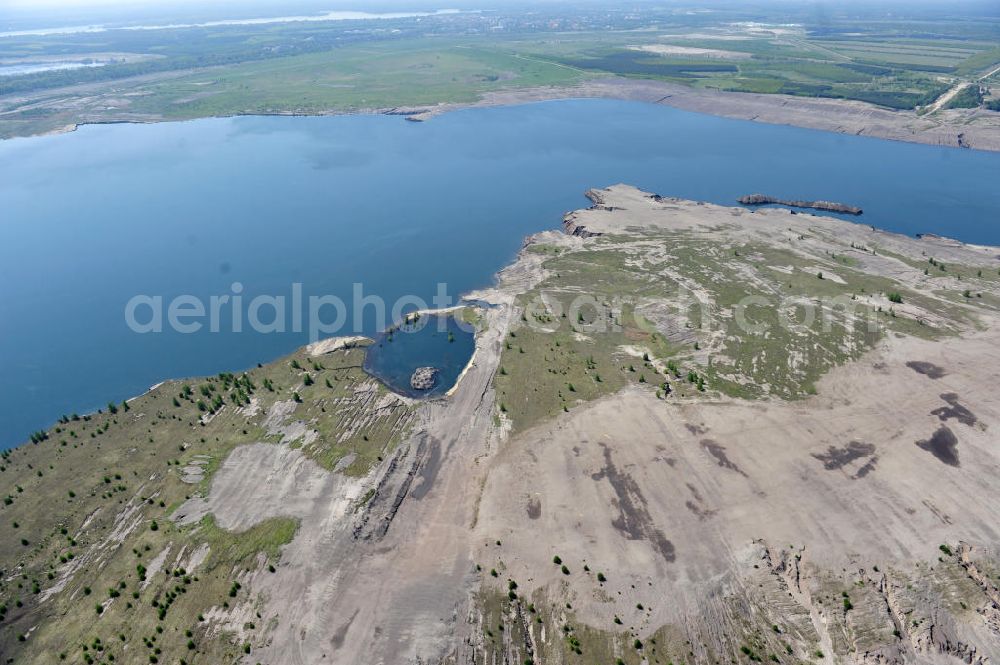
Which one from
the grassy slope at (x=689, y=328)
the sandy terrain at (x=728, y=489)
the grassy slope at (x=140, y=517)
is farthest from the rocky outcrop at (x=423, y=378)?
the sandy terrain at (x=728, y=489)

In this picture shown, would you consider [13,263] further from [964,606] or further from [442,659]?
[964,606]

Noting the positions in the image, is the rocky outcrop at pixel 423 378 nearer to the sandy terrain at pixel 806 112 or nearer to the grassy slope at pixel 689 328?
the grassy slope at pixel 689 328

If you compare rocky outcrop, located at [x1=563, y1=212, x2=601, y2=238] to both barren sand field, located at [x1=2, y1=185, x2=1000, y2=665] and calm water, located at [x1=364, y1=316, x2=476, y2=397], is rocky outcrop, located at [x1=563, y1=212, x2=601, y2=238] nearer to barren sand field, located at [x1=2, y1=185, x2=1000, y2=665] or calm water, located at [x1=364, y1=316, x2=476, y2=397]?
barren sand field, located at [x1=2, y1=185, x2=1000, y2=665]

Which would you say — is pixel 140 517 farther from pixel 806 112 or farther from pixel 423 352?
pixel 806 112

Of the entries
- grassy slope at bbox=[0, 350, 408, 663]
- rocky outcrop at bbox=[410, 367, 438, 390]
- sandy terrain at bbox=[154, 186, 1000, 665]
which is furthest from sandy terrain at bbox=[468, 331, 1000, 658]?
grassy slope at bbox=[0, 350, 408, 663]

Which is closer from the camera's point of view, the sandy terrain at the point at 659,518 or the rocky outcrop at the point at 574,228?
the sandy terrain at the point at 659,518

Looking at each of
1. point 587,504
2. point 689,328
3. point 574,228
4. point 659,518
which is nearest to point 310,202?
point 574,228
